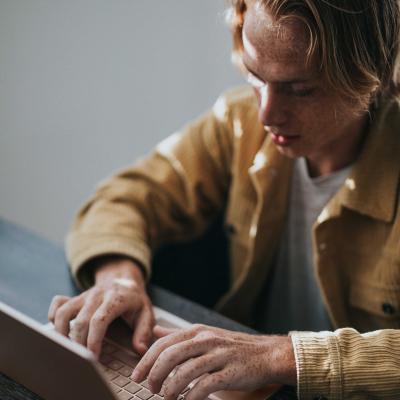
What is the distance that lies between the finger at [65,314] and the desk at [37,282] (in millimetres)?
71

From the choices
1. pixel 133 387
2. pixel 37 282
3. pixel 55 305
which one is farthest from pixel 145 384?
pixel 37 282

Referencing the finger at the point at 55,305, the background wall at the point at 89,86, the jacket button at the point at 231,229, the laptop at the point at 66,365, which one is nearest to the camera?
the laptop at the point at 66,365

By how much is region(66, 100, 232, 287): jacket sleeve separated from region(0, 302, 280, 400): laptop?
1.27 ft

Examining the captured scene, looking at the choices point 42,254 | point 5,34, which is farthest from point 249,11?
point 5,34

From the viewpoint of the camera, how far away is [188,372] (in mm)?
817

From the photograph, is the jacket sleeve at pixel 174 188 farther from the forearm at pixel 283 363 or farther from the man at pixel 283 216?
the forearm at pixel 283 363

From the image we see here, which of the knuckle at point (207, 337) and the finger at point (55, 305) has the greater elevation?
the finger at point (55, 305)

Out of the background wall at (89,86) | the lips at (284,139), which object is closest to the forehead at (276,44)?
the lips at (284,139)

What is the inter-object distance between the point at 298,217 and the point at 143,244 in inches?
13.8

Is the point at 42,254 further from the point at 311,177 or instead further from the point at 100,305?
the point at 311,177

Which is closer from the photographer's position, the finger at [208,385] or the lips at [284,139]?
the finger at [208,385]

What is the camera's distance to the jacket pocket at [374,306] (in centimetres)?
113

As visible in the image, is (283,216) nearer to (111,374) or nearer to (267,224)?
(267,224)

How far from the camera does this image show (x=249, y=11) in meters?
1.01
